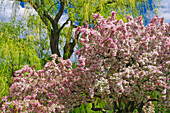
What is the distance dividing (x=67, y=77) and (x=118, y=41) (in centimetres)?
179

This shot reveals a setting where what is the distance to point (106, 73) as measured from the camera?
197 inches

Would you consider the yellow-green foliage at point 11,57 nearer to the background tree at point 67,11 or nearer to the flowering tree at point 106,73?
the flowering tree at point 106,73

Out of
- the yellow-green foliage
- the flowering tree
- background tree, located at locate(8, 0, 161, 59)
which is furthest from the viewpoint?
background tree, located at locate(8, 0, 161, 59)

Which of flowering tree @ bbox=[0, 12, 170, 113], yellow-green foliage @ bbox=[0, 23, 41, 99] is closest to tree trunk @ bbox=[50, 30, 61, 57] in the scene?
yellow-green foliage @ bbox=[0, 23, 41, 99]

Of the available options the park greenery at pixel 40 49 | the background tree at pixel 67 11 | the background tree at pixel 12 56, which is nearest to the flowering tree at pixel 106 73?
the park greenery at pixel 40 49

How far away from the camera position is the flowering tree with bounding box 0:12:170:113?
15.4 ft

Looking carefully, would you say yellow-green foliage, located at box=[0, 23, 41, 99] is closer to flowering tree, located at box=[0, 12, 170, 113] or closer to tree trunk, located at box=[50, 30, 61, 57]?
flowering tree, located at box=[0, 12, 170, 113]

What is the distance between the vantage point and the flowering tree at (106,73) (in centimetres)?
470

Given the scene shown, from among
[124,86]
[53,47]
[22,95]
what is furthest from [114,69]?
[53,47]

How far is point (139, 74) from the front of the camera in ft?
15.3

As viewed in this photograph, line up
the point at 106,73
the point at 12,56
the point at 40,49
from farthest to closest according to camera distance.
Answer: the point at 40,49
the point at 12,56
the point at 106,73

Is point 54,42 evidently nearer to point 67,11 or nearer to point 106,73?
point 67,11

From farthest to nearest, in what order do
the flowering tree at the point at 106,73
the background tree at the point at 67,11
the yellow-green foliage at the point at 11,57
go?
the background tree at the point at 67,11
the yellow-green foliage at the point at 11,57
the flowering tree at the point at 106,73

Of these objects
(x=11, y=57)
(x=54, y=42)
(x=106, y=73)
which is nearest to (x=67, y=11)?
(x=54, y=42)
